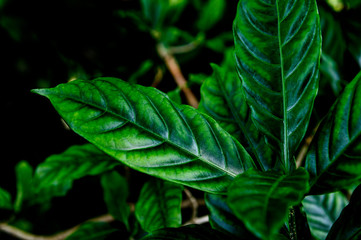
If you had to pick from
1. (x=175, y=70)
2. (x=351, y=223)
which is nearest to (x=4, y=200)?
(x=175, y=70)

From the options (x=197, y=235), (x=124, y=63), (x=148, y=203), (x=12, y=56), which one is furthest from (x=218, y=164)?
(x=12, y=56)

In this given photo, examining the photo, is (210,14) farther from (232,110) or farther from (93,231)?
(93,231)

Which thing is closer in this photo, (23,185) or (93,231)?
(93,231)

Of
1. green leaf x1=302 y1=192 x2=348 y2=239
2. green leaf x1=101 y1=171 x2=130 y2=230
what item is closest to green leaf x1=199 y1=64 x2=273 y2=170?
green leaf x1=302 y1=192 x2=348 y2=239

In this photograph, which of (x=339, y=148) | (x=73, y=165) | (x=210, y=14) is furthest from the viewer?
(x=210, y=14)

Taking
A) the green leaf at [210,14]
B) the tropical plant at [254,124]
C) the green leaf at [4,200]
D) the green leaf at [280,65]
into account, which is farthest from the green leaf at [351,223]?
the green leaf at [210,14]
